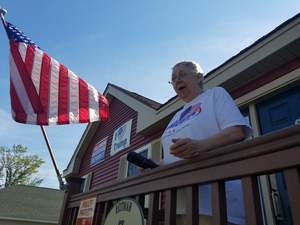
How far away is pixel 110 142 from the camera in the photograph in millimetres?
7395

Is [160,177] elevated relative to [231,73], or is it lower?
lower

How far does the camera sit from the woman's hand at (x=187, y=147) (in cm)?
113

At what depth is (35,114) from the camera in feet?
10.9

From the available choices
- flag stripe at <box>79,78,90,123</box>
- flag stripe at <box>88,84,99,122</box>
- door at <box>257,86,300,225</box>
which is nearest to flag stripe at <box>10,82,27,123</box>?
flag stripe at <box>79,78,90,123</box>

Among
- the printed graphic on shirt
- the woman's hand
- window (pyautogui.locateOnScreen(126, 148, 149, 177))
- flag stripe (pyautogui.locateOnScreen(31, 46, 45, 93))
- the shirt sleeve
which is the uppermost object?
flag stripe (pyautogui.locateOnScreen(31, 46, 45, 93))

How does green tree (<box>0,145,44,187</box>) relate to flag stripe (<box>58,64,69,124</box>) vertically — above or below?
above

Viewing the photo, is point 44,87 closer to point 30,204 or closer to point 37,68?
point 37,68

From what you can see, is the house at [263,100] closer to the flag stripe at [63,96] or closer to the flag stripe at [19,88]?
the flag stripe at [63,96]

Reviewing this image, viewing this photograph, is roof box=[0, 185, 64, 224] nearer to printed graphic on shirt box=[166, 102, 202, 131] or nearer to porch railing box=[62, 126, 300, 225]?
printed graphic on shirt box=[166, 102, 202, 131]

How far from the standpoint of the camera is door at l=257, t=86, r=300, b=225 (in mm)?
2729

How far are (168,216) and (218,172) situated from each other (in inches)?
12.7

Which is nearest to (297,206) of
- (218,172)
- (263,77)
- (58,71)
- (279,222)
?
(218,172)

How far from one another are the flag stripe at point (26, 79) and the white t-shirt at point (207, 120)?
2190mm

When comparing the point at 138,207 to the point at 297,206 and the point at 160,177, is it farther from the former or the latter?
the point at 297,206
